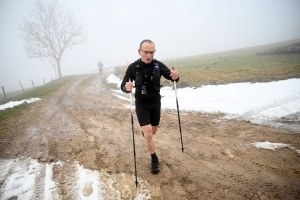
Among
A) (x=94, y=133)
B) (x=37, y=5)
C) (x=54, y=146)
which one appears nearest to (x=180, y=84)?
(x=94, y=133)

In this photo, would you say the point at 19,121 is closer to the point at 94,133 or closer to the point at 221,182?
the point at 94,133

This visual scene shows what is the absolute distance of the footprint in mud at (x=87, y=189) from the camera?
11.3ft

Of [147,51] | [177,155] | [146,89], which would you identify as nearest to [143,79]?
[146,89]

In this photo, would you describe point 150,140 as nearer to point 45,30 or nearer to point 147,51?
point 147,51

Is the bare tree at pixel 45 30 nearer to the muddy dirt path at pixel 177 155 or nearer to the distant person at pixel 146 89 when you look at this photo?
the muddy dirt path at pixel 177 155

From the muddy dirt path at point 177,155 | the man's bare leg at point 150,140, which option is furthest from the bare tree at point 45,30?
the man's bare leg at point 150,140

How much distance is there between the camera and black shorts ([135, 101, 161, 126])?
3867 mm

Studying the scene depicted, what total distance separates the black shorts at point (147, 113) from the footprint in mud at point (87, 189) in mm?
1738

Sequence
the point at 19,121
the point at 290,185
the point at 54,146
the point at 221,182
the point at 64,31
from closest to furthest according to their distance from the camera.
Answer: the point at 290,185, the point at 221,182, the point at 54,146, the point at 19,121, the point at 64,31

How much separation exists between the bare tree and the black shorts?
36190mm

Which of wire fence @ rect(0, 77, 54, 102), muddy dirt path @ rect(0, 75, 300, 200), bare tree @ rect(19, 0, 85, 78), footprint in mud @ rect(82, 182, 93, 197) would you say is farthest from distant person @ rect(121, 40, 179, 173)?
bare tree @ rect(19, 0, 85, 78)

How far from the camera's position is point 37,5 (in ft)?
115

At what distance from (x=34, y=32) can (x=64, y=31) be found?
567cm

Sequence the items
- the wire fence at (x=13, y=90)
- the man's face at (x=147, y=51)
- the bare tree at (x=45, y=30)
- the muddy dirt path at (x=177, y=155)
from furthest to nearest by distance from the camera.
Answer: the bare tree at (x=45, y=30)
the wire fence at (x=13, y=90)
the man's face at (x=147, y=51)
the muddy dirt path at (x=177, y=155)
